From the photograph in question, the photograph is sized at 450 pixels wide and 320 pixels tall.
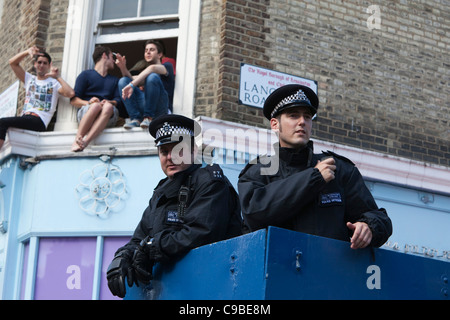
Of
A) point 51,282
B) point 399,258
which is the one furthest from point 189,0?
point 399,258

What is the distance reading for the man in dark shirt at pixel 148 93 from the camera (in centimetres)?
880

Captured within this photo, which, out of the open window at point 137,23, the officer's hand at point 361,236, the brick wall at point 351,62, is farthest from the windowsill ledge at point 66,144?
the officer's hand at point 361,236

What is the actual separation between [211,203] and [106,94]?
5.69 metres

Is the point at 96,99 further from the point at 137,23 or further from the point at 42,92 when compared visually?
the point at 137,23

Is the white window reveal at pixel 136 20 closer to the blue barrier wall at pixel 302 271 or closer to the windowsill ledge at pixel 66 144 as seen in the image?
→ the windowsill ledge at pixel 66 144

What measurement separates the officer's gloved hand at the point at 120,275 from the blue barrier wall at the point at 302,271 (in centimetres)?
42

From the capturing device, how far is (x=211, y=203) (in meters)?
3.99

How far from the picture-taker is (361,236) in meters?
3.30

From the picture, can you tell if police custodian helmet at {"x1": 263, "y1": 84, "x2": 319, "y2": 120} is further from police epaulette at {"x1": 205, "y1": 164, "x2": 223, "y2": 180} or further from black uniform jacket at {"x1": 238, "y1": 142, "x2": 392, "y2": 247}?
police epaulette at {"x1": 205, "y1": 164, "x2": 223, "y2": 180}

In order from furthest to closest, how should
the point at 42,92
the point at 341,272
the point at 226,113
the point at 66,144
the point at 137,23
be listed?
the point at 137,23 < the point at 42,92 < the point at 66,144 < the point at 226,113 < the point at 341,272

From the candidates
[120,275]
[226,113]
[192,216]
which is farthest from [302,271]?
[226,113]

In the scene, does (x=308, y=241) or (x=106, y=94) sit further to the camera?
(x=106, y=94)

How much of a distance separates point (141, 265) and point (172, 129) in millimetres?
940

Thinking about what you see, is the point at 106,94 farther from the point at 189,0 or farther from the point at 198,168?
the point at 198,168
